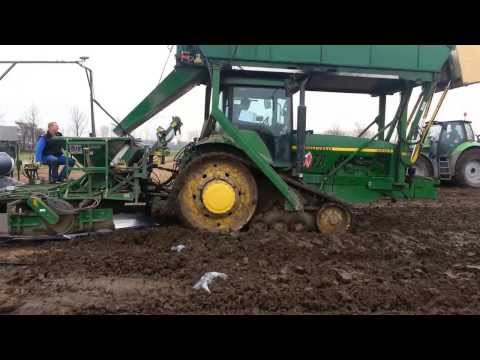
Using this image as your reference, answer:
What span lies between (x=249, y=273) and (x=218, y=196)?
1.63m


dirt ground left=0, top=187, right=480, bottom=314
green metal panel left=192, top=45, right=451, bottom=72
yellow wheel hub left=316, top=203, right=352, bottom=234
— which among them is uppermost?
green metal panel left=192, top=45, right=451, bottom=72

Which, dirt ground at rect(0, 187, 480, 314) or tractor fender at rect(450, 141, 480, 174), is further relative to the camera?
tractor fender at rect(450, 141, 480, 174)

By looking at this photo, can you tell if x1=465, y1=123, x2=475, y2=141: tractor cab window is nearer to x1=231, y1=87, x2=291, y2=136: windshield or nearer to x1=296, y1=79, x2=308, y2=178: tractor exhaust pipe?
x1=296, y1=79, x2=308, y2=178: tractor exhaust pipe

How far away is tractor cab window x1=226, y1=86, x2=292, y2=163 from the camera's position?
21.3 feet

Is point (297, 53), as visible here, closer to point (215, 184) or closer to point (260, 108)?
point (260, 108)

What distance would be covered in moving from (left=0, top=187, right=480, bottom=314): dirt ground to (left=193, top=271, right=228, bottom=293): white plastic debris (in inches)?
2.7

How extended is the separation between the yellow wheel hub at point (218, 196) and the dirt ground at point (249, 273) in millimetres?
438

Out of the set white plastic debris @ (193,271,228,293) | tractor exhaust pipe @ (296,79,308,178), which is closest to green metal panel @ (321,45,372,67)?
tractor exhaust pipe @ (296,79,308,178)

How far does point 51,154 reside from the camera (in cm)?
695

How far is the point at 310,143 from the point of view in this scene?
6.84m

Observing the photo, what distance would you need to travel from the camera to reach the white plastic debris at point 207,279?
4.14 m

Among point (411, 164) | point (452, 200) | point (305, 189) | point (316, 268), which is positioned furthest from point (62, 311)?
point (452, 200)

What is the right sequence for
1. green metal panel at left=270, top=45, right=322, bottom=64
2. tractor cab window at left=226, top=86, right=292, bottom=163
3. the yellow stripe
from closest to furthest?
green metal panel at left=270, top=45, right=322, bottom=64
tractor cab window at left=226, top=86, right=292, bottom=163
the yellow stripe

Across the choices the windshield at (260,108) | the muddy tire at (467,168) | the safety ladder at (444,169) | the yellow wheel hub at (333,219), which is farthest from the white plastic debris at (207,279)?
the muddy tire at (467,168)
